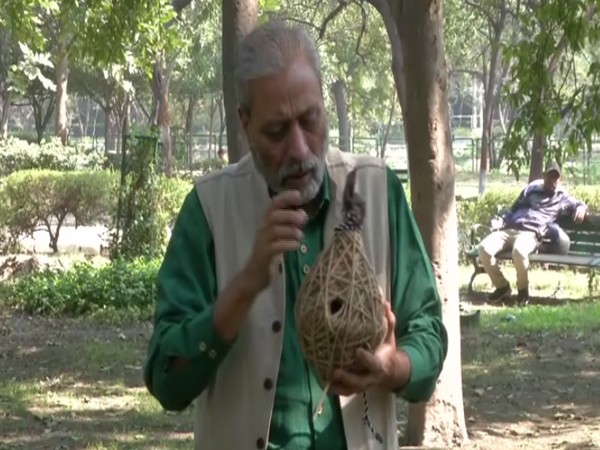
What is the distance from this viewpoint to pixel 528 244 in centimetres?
1484

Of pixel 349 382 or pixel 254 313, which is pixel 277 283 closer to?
pixel 254 313

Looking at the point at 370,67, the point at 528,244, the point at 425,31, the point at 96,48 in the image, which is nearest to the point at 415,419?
the point at 425,31

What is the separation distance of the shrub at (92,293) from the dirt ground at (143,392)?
945mm

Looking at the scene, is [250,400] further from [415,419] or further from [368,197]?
[415,419]

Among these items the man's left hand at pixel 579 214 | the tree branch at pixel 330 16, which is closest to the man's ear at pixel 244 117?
the man's left hand at pixel 579 214

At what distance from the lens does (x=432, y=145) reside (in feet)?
23.6

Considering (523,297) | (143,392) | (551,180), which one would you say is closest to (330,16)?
(551,180)

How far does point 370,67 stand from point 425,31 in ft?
148

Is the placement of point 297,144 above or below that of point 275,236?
above

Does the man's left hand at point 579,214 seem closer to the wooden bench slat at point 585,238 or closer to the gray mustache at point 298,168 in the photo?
the wooden bench slat at point 585,238

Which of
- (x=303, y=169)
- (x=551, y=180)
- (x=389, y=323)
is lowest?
(x=551, y=180)

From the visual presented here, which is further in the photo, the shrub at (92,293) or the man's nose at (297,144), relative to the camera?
the shrub at (92,293)

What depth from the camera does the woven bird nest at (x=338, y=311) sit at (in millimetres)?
2357

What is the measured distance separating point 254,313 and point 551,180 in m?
12.7
